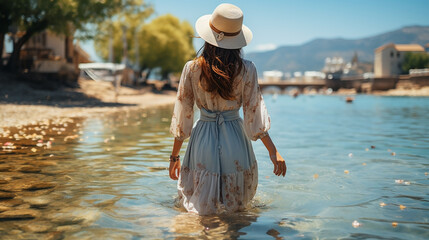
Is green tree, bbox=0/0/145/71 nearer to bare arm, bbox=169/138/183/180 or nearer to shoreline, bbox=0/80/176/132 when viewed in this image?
shoreline, bbox=0/80/176/132

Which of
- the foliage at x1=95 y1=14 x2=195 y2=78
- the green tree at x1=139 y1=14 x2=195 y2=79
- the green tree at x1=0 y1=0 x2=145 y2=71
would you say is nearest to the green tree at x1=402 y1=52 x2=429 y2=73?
the foliage at x1=95 y1=14 x2=195 y2=78

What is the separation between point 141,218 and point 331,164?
15.7 ft

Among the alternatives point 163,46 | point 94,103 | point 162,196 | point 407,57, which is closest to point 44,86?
point 94,103

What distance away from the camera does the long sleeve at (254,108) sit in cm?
383

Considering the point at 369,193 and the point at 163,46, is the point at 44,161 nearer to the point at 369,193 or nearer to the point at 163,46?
the point at 369,193

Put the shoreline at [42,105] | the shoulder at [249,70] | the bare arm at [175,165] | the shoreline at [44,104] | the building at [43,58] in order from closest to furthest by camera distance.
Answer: the shoulder at [249,70] → the bare arm at [175,165] → the shoreline at [42,105] → the shoreline at [44,104] → the building at [43,58]

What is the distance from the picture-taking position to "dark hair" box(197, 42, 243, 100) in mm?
3676

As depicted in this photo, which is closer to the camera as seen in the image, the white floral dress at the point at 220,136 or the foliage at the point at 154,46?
the white floral dress at the point at 220,136

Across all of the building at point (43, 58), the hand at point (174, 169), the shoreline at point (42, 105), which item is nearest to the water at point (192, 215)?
the hand at point (174, 169)

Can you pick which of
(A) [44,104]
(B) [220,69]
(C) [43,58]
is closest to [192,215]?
(B) [220,69]

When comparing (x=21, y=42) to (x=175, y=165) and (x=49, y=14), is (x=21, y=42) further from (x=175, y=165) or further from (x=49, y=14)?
(x=175, y=165)

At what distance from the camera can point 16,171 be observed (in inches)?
248

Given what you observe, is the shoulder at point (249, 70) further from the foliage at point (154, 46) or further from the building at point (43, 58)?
the foliage at point (154, 46)

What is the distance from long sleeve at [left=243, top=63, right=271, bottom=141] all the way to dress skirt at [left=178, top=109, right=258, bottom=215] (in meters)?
0.15
